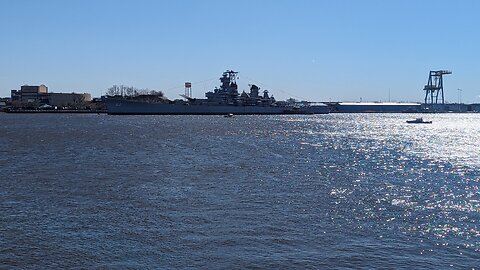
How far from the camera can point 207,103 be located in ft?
474

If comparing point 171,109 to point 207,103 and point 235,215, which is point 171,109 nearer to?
point 207,103

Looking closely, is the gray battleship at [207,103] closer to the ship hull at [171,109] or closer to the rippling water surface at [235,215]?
the ship hull at [171,109]

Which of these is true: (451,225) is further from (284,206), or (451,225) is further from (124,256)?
(124,256)

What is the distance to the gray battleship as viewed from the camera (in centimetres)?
13888

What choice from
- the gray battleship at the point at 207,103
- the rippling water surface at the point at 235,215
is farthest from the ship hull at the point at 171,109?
the rippling water surface at the point at 235,215

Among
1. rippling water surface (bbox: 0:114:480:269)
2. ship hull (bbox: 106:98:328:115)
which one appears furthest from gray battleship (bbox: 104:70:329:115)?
rippling water surface (bbox: 0:114:480:269)

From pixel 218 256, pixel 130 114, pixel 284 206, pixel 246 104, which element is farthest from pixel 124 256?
pixel 246 104

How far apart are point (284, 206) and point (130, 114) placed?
125 metres

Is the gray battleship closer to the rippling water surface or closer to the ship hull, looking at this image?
the ship hull

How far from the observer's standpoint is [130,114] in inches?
5463

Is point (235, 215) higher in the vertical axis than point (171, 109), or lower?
lower

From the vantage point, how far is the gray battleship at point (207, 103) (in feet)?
456

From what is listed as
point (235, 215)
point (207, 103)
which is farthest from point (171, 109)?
point (235, 215)

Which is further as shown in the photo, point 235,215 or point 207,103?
point 207,103
